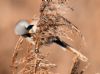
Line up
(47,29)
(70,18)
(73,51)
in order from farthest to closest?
(70,18) → (73,51) → (47,29)

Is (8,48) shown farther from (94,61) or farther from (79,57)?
(79,57)

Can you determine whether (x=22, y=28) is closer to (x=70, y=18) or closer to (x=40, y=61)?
(x=40, y=61)

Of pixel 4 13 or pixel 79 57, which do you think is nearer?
pixel 79 57

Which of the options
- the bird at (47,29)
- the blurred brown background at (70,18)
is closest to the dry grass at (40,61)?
the bird at (47,29)

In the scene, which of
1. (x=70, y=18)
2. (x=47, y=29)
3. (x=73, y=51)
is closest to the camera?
(x=47, y=29)

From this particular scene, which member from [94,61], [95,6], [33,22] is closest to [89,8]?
[95,6]

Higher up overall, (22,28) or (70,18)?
(22,28)

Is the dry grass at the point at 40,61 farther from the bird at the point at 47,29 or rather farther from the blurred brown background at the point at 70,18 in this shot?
the blurred brown background at the point at 70,18

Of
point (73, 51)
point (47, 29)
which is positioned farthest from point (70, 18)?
point (47, 29)
